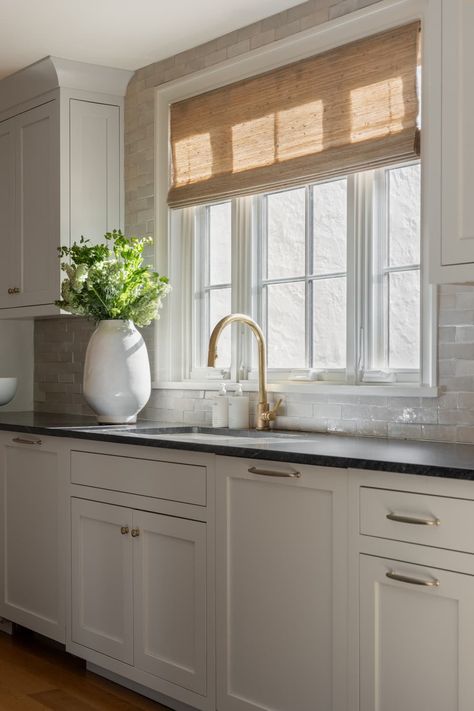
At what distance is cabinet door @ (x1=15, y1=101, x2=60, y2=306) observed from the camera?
4262mm

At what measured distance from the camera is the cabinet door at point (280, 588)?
251 cm

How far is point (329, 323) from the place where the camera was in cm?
353

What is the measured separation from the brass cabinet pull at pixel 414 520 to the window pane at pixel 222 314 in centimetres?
173

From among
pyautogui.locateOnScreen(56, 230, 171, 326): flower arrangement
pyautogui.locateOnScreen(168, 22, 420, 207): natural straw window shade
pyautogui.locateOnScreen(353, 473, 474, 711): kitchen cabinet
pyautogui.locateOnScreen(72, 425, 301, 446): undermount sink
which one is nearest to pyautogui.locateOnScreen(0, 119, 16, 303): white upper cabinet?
pyautogui.locateOnScreen(56, 230, 171, 326): flower arrangement

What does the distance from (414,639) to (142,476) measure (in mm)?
1210

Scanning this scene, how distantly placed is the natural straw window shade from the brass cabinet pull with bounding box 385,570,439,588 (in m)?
1.45

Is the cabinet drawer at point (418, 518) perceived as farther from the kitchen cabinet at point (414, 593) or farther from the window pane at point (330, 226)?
the window pane at point (330, 226)

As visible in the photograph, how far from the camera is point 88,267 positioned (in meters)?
3.81

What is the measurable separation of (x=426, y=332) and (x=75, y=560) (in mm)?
1540

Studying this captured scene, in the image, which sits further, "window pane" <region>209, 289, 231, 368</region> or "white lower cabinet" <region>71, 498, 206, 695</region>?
"window pane" <region>209, 289, 231, 368</region>

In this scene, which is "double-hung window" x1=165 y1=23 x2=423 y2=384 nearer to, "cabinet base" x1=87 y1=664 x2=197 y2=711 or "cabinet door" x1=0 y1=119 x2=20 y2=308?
"cabinet door" x1=0 y1=119 x2=20 y2=308

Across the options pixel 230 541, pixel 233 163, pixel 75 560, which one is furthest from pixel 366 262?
pixel 75 560

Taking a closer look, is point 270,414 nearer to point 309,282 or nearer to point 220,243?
point 309,282

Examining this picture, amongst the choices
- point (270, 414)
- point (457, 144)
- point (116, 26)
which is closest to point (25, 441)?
point (270, 414)
